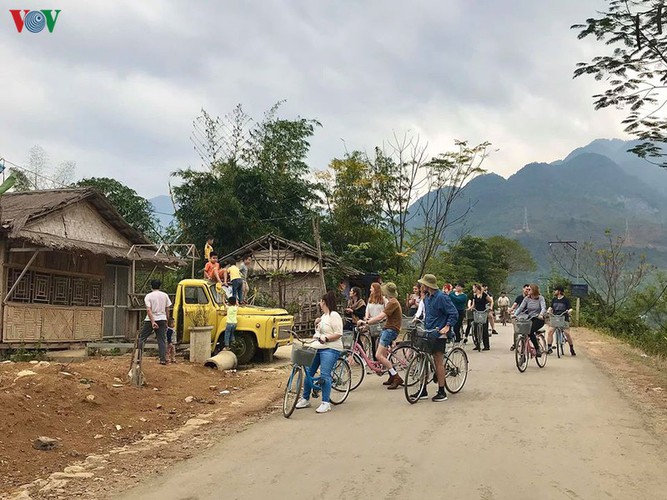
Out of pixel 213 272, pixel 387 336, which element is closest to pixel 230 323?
pixel 213 272

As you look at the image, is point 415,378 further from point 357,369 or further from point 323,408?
point 357,369

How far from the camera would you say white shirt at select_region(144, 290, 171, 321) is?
1192 cm

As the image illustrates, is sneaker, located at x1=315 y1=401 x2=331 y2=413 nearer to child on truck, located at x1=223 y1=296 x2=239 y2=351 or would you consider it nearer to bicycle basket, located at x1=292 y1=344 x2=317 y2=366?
bicycle basket, located at x1=292 y1=344 x2=317 y2=366

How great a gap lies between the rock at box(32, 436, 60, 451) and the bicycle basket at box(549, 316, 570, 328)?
1208 cm

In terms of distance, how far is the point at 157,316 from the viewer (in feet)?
39.3

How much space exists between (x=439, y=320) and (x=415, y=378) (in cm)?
96

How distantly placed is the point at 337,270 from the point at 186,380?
17.8 metres

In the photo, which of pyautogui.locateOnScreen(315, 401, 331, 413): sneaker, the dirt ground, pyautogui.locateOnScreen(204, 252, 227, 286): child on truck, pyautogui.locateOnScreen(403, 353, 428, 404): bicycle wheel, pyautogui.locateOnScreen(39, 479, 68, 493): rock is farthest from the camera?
pyautogui.locateOnScreen(204, 252, 227, 286): child on truck

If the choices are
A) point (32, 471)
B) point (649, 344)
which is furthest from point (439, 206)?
point (32, 471)

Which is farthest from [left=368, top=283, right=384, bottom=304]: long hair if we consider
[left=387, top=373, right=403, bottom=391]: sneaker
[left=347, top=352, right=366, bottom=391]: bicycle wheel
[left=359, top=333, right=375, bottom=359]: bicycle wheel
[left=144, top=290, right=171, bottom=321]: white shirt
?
[left=144, top=290, right=171, bottom=321]: white shirt

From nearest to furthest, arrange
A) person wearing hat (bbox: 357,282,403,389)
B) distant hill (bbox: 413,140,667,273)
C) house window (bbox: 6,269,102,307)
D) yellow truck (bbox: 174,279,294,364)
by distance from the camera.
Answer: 1. person wearing hat (bbox: 357,282,403,389)
2. yellow truck (bbox: 174,279,294,364)
3. house window (bbox: 6,269,102,307)
4. distant hill (bbox: 413,140,667,273)

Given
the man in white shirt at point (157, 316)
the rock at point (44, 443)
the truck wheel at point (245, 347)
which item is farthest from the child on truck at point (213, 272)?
the rock at point (44, 443)

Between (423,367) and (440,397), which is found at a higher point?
(423,367)

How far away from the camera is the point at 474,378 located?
11641mm
